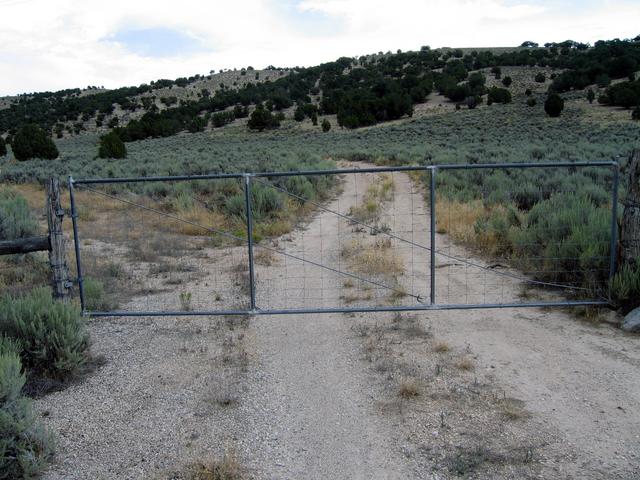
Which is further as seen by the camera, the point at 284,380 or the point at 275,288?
the point at 275,288

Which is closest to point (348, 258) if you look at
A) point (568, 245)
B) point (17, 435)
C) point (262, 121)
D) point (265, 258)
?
point (265, 258)

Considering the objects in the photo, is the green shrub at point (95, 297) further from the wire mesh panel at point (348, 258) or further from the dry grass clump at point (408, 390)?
the dry grass clump at point (408, 390)

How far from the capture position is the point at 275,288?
9039mm

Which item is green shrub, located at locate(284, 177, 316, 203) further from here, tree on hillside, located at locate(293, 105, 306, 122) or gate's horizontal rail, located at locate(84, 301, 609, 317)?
tree on hillside, located at locate(293, 105, 306, 122)

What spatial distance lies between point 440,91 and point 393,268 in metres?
67.9

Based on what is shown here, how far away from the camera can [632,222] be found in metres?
7.15

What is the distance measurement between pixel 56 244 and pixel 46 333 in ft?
4.82

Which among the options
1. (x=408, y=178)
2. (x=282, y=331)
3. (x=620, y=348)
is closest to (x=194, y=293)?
(x=282, y=331)

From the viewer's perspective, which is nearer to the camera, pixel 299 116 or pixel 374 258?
pixel 374 258

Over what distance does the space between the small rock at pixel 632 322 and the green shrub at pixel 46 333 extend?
Result: 5.84 meters

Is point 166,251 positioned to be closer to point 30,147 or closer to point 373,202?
point 373,202

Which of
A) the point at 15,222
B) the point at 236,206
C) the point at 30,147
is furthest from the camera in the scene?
the point at 30,147

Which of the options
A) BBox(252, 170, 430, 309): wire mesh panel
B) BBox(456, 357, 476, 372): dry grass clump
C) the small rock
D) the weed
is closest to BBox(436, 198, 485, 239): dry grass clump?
BBox(252, 170, 430, 309): wire mesh panel

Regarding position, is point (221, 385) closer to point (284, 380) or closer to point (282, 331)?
point (284, 380)
